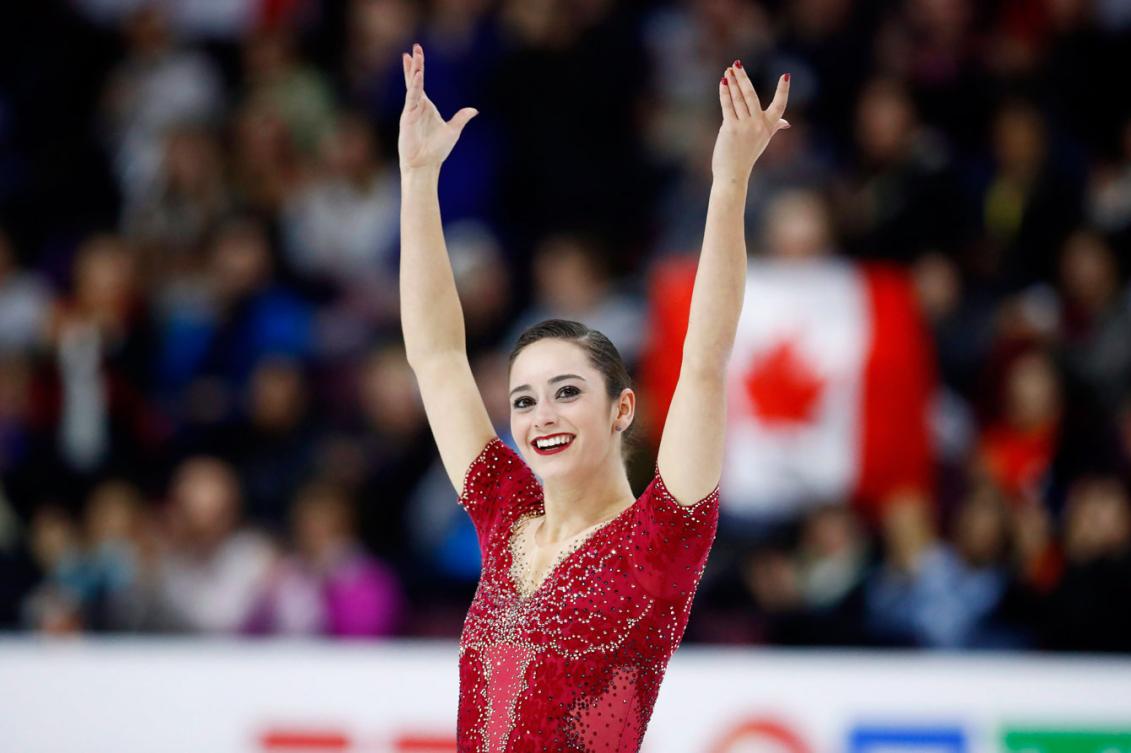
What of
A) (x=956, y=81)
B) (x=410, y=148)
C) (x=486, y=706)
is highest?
(x=956, y=81)

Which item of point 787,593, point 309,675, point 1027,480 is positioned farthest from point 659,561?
point 1027,480

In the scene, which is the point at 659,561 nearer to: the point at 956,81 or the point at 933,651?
the point at 933,651

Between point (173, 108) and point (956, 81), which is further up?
point (173, 108)

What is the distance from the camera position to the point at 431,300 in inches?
124

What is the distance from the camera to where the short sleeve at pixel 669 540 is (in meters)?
2.66

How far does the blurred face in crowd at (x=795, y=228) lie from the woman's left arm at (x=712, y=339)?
4.35 meters

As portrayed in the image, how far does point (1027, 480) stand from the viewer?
21.1 feet

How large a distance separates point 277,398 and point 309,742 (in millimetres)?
2106

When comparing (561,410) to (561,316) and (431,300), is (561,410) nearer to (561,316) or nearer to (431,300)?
(431,300)

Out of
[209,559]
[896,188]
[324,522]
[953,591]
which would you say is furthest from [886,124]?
[209,559]

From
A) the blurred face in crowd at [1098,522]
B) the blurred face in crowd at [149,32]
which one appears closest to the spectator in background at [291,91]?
the blurred face in crowd at [149,32]

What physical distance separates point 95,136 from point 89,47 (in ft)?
2.02

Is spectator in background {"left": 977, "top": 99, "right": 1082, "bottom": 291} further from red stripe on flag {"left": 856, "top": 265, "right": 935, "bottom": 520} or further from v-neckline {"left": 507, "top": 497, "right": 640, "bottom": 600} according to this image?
v-neckline {"left": 507, "top": 497, "right": 640, "bottom": 600}

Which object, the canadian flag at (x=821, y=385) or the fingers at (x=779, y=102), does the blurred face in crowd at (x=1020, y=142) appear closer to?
the canadian flag at (x=821, y=385)
